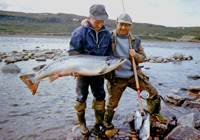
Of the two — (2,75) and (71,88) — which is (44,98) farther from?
(2,75)

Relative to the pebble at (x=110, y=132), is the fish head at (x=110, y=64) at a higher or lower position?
higher

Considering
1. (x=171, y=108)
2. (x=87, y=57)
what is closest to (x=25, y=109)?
(x=87, y=57)

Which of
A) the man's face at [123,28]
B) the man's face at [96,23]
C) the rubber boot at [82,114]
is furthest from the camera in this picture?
the man's face at [123,28]

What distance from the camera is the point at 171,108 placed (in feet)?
18.9

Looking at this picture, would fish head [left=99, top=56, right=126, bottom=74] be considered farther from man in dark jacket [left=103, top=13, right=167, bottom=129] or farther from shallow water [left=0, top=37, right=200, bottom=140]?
shallow water [left=0, top=37, right=200, bottom=140]

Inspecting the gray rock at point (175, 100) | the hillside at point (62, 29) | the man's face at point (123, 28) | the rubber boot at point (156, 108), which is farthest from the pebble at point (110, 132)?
the hillside at point (62, 29)

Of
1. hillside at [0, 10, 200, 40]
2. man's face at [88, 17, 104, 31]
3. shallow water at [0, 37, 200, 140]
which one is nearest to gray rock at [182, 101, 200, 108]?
shallow water at [0, 37, 200, 140]

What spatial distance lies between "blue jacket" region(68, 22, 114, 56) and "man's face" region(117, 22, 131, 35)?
515mm

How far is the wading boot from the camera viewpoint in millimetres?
3896

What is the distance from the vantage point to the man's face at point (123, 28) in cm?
401

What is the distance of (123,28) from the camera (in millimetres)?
4008

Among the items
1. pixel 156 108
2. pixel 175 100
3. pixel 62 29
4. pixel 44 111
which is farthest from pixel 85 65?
pixel 62 29

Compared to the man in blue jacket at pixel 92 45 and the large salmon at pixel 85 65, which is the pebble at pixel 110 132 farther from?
the large salmon at pixel 85 65

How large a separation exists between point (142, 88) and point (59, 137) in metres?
2.15
